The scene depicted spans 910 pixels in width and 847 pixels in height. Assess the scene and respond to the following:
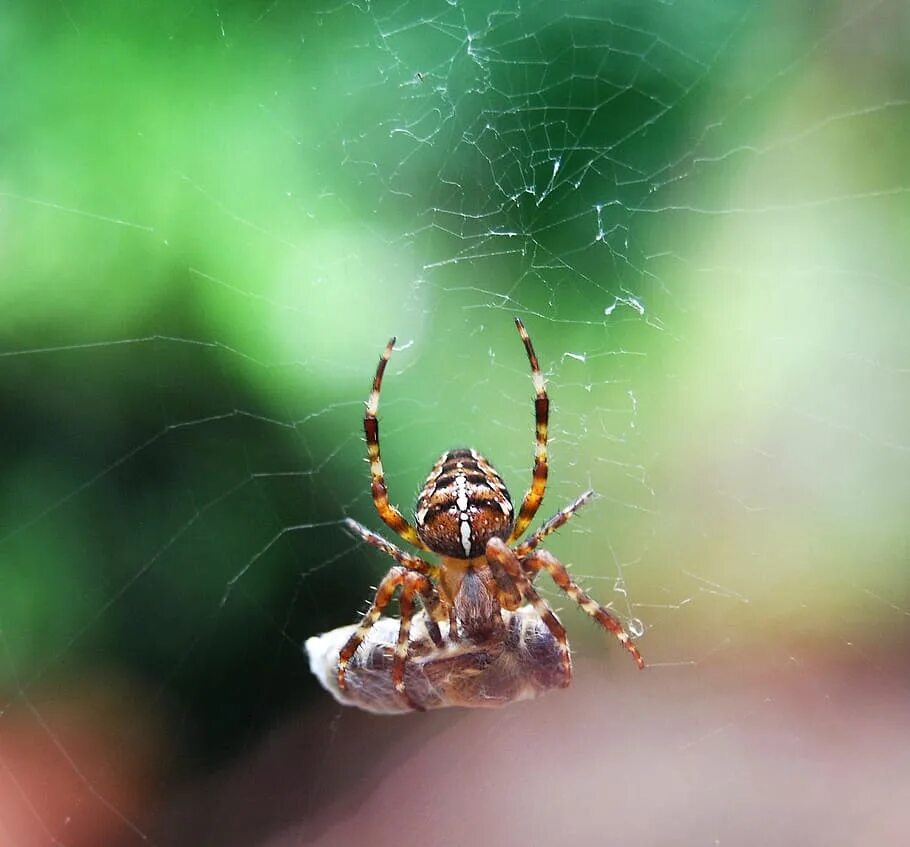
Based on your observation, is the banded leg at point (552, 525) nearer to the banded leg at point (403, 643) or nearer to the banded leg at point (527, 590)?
the banded leg at point (527, 590)

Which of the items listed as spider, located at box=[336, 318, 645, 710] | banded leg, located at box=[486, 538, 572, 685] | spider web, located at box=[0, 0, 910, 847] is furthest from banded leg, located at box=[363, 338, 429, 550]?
spider web, located at box=[0, 0, 910, 847]

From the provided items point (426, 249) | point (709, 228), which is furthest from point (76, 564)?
point (709, 228)

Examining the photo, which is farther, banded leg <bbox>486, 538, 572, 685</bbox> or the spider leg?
the spider leg

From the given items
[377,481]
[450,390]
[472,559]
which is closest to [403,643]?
[472,559]

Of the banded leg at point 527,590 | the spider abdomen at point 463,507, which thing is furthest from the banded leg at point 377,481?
the banded leg at point 527,590

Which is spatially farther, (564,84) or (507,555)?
(564,84)

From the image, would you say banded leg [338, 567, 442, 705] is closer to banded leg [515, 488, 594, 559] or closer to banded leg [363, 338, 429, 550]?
banded leg [363, 338, 429, 550]

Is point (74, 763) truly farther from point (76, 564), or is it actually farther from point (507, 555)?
point (507, 555)
